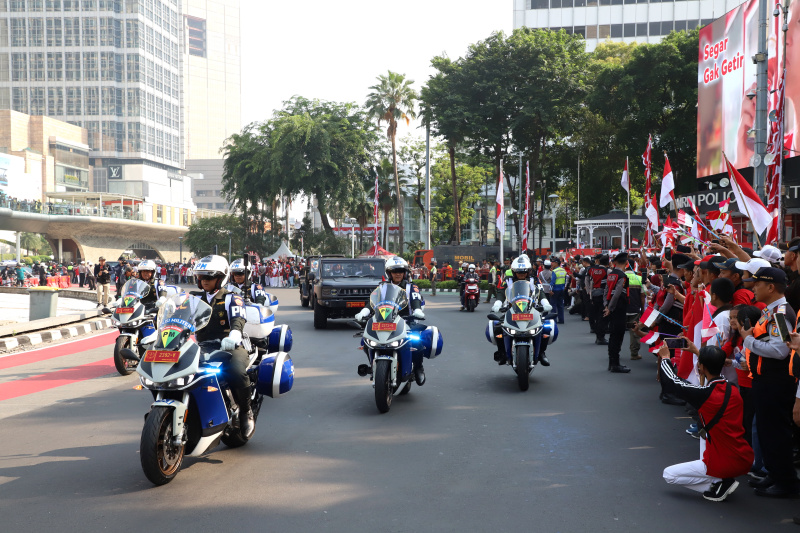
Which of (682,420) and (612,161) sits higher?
(612,161)

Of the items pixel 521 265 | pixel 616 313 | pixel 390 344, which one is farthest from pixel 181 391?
pixel 616 313

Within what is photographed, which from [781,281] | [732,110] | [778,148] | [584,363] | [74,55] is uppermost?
[74,55]

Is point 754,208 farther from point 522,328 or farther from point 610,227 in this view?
point 610,227

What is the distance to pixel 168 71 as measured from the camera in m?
119

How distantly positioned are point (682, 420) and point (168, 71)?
122m

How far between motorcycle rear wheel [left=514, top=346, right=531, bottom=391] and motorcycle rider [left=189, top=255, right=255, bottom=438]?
431 centimetres

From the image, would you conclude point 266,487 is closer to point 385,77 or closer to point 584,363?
point 584,363

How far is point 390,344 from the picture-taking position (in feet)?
27.3

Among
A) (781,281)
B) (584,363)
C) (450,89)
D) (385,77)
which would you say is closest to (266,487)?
(781,281)

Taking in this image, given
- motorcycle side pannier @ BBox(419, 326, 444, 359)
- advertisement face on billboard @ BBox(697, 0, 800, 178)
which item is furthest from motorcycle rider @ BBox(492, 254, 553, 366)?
advertisement face on billboard @ BBox(697, 0, 800, 178)

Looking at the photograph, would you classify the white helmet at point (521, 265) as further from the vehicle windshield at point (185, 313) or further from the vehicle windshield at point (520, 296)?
the vehicle windshield at point (185, 313)

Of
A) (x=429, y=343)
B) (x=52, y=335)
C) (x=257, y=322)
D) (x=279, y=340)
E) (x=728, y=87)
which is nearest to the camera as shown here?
(x=257, y=322)

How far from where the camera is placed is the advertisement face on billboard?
77.8 feet

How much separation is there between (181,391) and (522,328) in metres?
5.41
